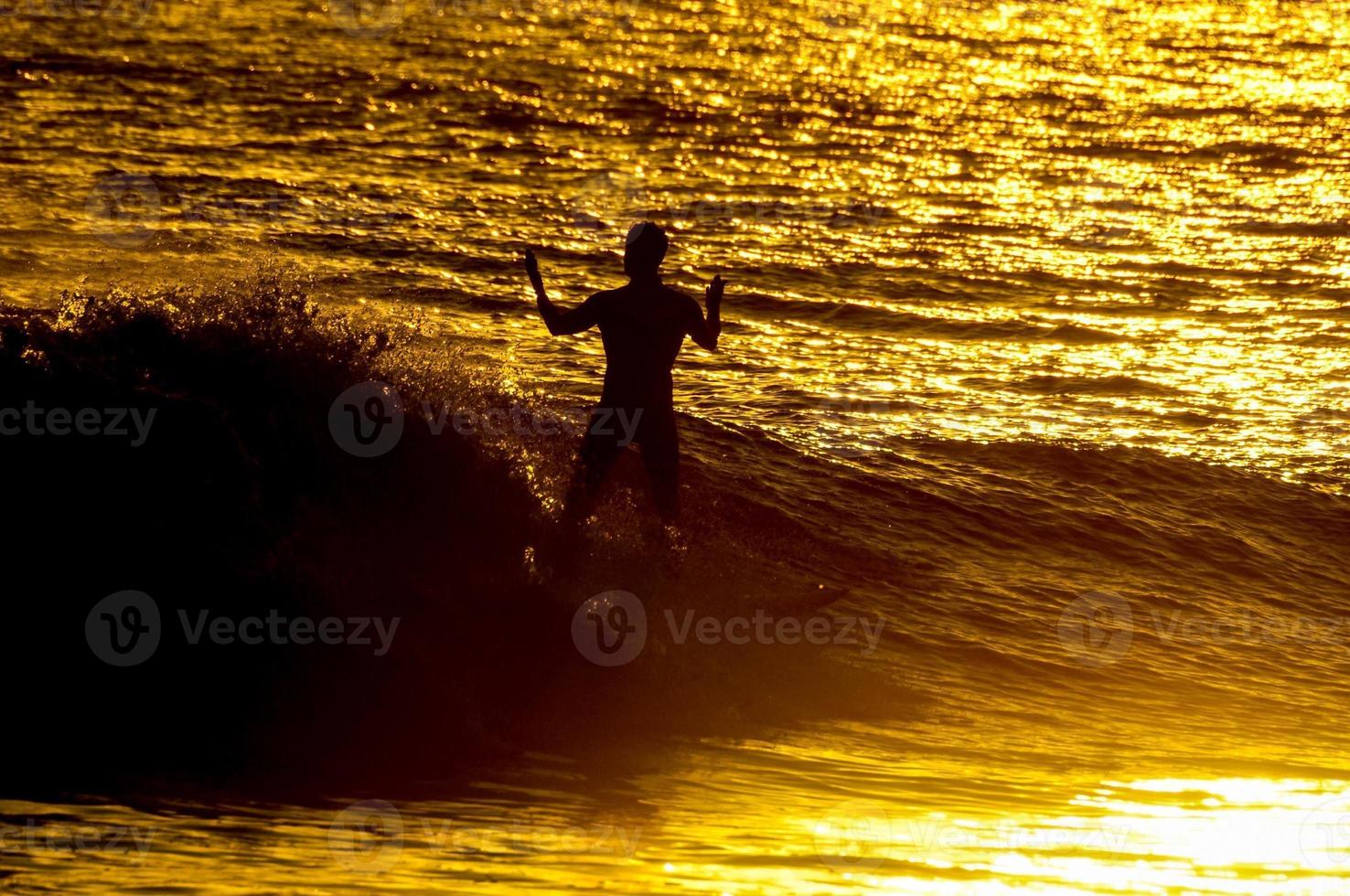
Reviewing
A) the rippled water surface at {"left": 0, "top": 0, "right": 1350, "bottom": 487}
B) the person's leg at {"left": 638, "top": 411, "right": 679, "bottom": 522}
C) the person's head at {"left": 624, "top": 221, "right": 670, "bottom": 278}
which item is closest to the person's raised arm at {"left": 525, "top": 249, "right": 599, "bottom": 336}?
the person's head at {"left": 624, "top": 221, "right": 670, "bottom": 278}

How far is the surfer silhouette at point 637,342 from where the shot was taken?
28.8 feet

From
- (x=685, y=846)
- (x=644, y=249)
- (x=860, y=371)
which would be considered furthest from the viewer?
(x=860, y=371)

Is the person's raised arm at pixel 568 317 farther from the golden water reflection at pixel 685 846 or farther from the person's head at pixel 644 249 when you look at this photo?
the golden water reflection at pixel 685 846

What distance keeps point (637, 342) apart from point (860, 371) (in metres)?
7.02

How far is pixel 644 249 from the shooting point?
28.7 ft

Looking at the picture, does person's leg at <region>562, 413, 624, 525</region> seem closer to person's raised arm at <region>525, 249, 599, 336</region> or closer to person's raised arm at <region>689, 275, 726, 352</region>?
person's raised arm at <region>525, 249, 599, 336</region>

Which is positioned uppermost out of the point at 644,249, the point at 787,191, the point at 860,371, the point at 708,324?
the point at 787,191

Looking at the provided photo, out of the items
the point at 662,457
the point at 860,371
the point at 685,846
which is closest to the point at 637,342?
the point at 662,457

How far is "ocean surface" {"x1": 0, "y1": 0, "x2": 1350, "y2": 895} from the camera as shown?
21.4ft

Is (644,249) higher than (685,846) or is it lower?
higher

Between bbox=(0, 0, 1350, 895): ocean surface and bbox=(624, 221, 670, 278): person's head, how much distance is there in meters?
1.81

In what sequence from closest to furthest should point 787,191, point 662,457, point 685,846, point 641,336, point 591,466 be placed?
point 685,846, point 641,336, point 591,466, point 662,457, point 787,191

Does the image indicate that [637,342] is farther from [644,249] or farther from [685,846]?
[685,846]

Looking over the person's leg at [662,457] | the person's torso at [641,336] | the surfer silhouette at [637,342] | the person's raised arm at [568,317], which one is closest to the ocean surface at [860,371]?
the person's leg at [662,457]
